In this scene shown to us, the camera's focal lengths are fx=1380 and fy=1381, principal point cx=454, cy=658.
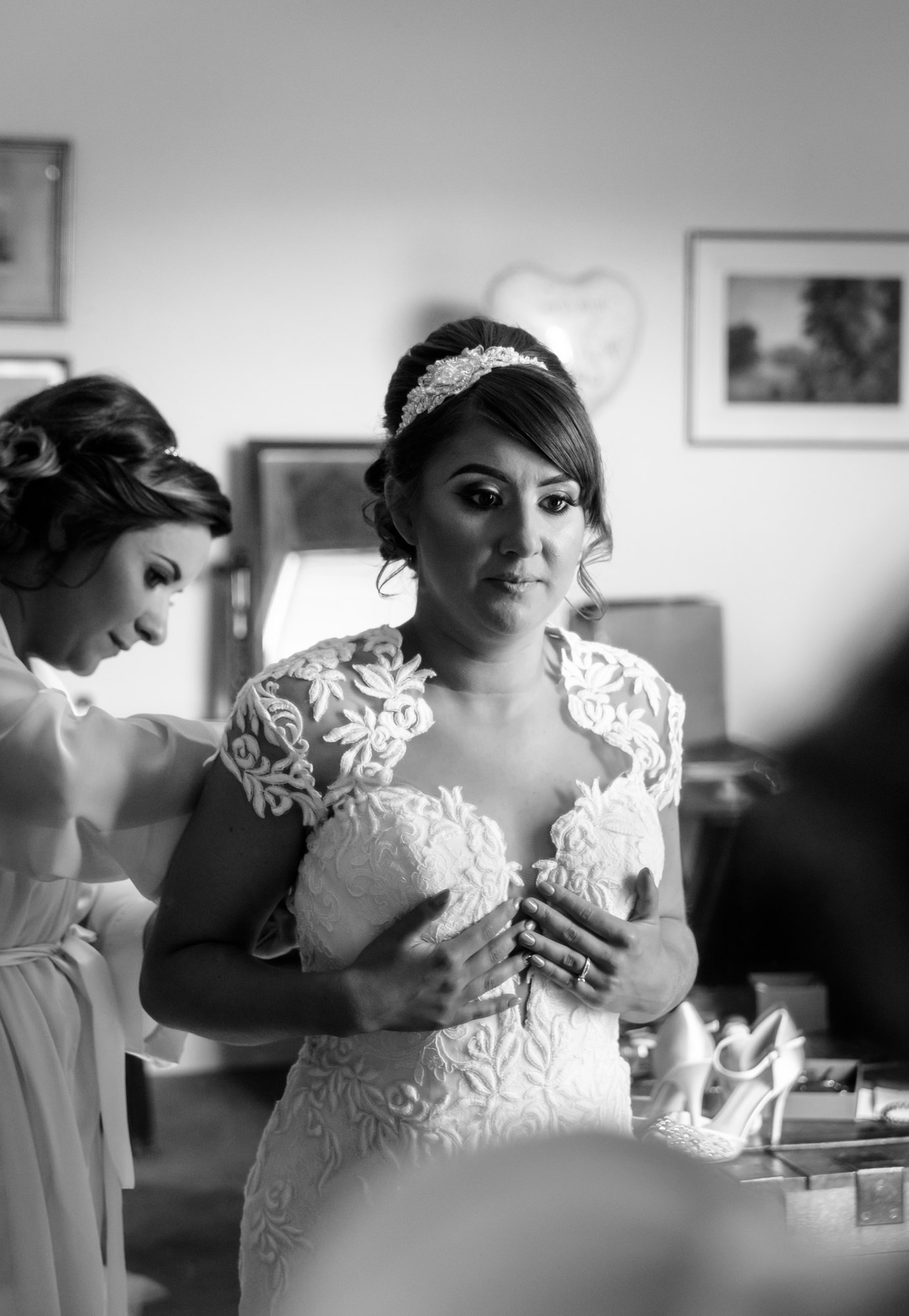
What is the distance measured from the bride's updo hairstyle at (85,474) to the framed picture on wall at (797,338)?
116 inches

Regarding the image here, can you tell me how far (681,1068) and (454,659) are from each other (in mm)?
1340

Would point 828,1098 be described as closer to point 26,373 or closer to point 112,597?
point 112,597

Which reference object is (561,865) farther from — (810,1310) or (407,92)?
(407,92)

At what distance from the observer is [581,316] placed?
4320mm

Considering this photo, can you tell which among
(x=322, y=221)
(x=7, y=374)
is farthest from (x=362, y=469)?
(x=7, y=374)

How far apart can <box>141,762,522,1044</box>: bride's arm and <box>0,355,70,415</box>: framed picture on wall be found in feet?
10.1

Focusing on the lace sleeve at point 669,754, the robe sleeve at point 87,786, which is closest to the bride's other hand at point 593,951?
the lace sleeve at point 669,754

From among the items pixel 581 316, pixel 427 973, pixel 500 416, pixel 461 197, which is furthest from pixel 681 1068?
pixel 461 197

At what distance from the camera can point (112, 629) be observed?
1733mm

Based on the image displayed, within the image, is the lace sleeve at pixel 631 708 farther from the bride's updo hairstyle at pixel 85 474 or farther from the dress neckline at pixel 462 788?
the bride's updo hairstyle at pixel 85 474

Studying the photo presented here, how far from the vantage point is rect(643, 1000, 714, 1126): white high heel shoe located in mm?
2527

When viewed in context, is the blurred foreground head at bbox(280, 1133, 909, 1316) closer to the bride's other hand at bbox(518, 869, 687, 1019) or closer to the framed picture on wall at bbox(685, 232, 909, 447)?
the bride's other hand at bbox(518, 869, 687, 1019)

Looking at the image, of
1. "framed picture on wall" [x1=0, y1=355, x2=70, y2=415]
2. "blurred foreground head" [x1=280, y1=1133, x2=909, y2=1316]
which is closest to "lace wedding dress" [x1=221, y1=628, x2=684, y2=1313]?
"blurred foreground head" [x1=280, y1=1133, x2=909, y2=1316]

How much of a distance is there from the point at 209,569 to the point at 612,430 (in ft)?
4.44
